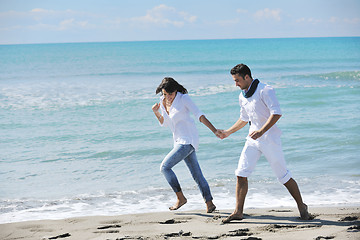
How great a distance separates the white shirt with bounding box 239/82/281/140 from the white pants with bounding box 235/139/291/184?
0.28 feet

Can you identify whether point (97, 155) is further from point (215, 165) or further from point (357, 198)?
point (357, 198)

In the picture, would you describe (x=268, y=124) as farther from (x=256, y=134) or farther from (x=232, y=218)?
(x=232, y=218)

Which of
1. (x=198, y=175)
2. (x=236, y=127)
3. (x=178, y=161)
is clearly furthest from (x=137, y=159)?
(x=236, y=127)

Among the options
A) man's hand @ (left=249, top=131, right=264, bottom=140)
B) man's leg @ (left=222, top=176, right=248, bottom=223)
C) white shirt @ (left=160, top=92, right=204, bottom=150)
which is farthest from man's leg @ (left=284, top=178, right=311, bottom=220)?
white shirt @ (left=160, top=92, right=204, bottom=150)

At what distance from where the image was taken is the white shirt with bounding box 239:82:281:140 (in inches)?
206

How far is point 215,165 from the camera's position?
959 centimetres

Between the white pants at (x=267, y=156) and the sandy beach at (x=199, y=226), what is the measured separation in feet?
1.80

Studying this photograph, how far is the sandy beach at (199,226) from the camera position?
4.95m

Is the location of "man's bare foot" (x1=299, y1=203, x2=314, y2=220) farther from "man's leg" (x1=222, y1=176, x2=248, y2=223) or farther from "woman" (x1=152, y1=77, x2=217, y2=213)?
"woman" (x1=152, y1=77, x2=217, y2=213)

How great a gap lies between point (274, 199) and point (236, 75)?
2.61 m

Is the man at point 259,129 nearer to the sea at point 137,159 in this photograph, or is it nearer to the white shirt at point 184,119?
the white shirt at point 184,119

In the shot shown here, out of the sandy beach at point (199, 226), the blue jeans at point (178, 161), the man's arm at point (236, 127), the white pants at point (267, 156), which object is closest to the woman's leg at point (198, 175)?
Result: the blue jeans at point (178, 161)

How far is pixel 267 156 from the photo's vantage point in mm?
5426

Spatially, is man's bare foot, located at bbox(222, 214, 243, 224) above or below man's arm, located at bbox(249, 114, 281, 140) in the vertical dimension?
below
